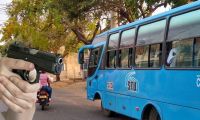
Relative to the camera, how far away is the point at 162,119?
8.74m

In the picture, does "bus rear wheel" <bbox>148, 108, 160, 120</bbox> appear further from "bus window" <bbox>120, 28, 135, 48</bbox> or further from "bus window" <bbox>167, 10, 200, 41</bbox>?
"bus window" <bbox>120, 28, 135, 48</bbox>

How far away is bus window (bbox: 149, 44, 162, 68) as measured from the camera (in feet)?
30.0

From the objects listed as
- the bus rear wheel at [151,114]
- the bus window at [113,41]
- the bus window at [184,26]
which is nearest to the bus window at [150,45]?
the bus window at [184,26]

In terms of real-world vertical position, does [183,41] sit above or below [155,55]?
above

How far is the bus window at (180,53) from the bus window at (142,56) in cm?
110

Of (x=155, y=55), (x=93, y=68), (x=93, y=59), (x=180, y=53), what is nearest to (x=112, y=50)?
(x=93, y=68)

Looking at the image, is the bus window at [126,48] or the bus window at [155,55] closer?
the bus window at [155,55]

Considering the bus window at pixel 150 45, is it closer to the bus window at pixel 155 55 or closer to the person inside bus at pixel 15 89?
the bus window at pixel 155 55

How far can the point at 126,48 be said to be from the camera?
1120 centimetres

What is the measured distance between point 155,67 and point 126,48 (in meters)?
2.06

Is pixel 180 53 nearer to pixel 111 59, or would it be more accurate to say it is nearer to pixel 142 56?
pixel 142 56

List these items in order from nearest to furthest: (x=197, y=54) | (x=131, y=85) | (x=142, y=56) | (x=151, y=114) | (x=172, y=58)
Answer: (x=197, y=54) < (x=172, y=58) < (x=151, y=114) < (x=142, y=56) < (x=131, y=85)

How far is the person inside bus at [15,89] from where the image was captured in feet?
9.64

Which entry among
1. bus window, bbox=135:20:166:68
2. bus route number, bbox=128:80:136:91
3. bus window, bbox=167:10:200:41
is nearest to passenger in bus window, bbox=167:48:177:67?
bus window, bbox=167:10:200:41
